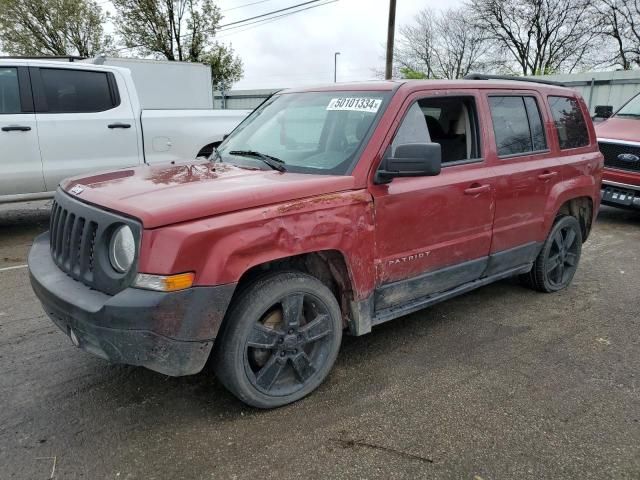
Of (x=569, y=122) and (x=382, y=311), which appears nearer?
(x=382, y=311)

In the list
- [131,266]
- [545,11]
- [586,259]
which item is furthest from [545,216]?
[545,11]

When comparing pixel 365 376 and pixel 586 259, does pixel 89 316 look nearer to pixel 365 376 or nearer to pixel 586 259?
pixel 365 376

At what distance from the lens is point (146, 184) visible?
9.41 ft

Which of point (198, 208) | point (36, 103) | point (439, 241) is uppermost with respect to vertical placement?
point (36, 103)

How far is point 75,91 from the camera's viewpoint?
6.51 m

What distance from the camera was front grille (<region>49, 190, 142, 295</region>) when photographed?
247 centimetres

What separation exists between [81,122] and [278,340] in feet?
16.3

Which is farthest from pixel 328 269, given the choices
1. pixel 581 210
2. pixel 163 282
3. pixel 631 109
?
pixel 631 109

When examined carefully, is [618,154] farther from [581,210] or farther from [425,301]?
[425,301]

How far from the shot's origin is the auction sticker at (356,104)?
10.8 ft

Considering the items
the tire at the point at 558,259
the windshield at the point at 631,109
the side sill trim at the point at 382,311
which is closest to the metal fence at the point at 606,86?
the windshield at the point at 631,109

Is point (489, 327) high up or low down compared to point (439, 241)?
down

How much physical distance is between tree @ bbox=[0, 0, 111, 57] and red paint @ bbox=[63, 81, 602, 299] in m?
32.2

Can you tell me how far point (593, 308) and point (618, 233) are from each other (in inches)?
139
